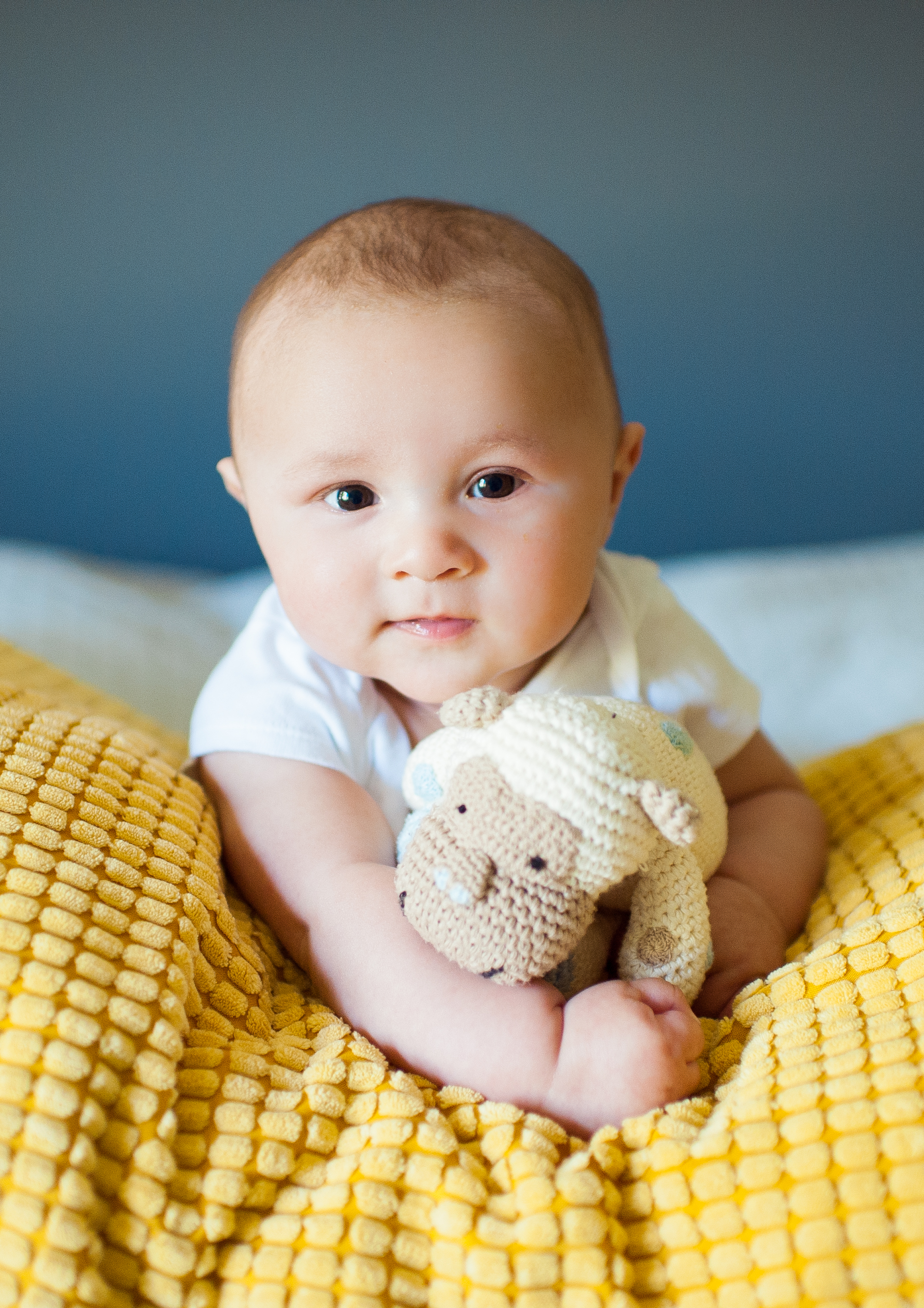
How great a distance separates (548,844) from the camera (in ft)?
1.97

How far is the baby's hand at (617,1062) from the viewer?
618mm

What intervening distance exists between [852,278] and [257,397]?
1.41 m

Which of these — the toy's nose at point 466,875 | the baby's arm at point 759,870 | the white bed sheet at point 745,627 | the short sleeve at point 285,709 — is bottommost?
the white bed sheet at point 745,627

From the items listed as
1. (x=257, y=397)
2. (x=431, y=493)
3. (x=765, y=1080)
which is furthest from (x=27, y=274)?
(x=765, y=1080)

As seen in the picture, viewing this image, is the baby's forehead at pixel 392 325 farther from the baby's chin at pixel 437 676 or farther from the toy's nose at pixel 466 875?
the toy's nose at pixel 466 875

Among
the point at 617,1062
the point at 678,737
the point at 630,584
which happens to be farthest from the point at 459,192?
the point at 617,1062

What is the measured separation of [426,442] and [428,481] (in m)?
0.03

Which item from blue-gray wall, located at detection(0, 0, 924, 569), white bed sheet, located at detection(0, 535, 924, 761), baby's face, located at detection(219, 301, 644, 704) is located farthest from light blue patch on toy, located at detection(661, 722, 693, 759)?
blue-gray wall, located at detection(0, 0, 924, 569)

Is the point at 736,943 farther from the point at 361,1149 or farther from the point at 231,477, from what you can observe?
the point at 231,477

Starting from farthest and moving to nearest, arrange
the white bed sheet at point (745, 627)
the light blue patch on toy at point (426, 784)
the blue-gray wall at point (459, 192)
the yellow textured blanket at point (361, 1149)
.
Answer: the blue-gray wall at point (459, 192) → the white bed sheet at point (745, 627) → the light blue patch on toy at point (426, 784) → the yellow textured blanket at point (361, 1149)

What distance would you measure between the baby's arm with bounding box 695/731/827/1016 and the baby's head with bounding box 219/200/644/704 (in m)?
0.25

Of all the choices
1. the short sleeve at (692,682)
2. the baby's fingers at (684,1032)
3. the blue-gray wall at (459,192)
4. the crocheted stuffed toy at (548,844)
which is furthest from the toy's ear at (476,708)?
the blue-gray wall at (459,192)

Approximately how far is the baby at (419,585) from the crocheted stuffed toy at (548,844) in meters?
0.04

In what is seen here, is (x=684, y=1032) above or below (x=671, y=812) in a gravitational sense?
below
